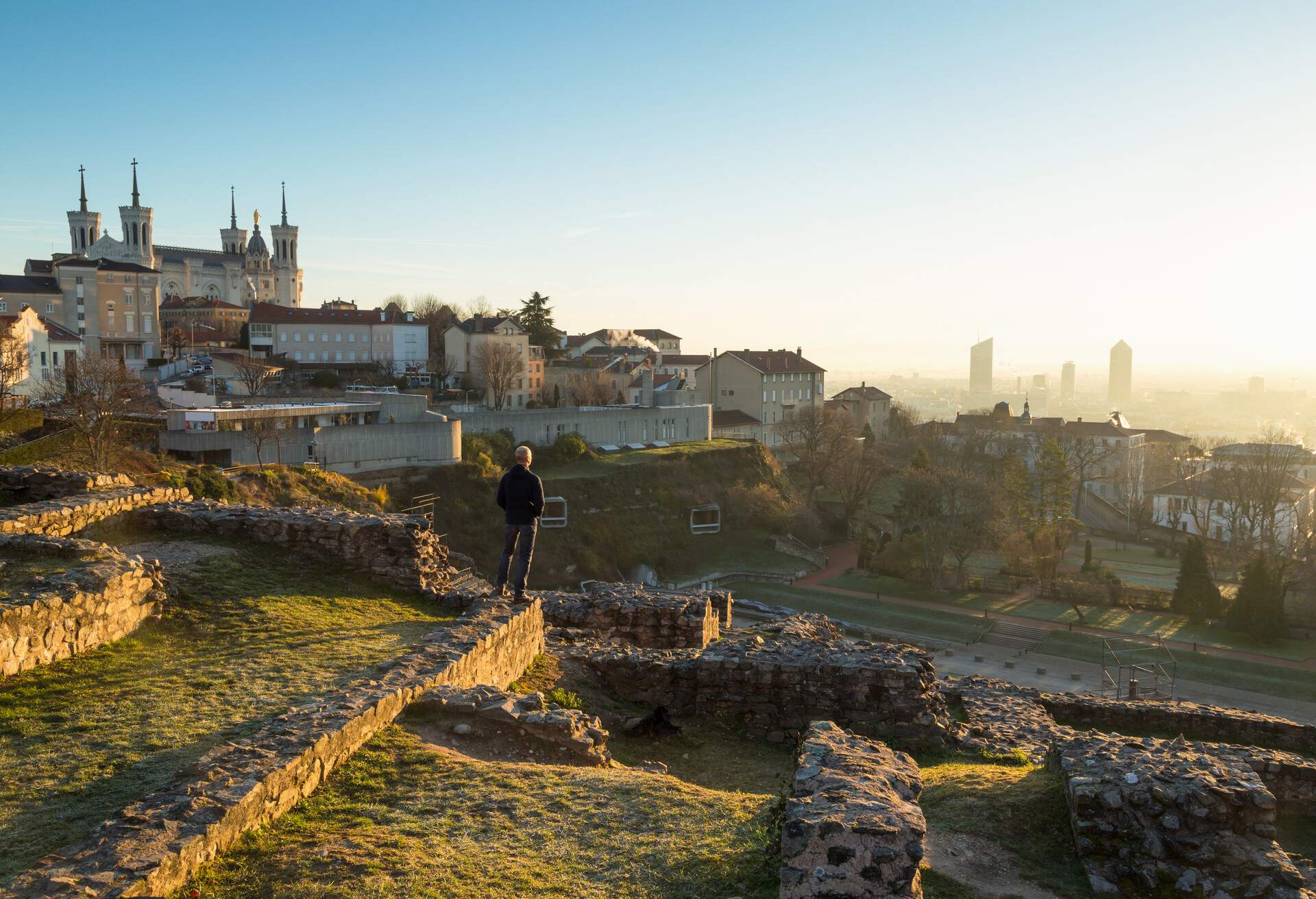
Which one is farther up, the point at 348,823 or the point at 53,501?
the point at 53,501

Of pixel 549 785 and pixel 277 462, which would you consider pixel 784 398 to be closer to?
pixel 277 462

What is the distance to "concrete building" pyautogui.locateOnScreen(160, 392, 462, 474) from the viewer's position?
1383 inches

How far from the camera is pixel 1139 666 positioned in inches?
1048

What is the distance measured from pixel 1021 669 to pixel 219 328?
291 ft

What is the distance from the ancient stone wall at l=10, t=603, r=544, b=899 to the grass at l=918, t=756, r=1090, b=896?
15.0 feet

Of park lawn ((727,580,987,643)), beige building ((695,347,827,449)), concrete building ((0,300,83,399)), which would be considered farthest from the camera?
beige building ((695,347,827,449))

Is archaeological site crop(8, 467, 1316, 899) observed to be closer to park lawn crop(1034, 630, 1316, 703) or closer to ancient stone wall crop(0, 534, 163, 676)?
ancient stone wall crop(0, 534, 163, 676)

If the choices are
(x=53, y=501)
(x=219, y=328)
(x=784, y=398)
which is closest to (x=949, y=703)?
(x=53, y=501)

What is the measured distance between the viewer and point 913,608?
38062mm

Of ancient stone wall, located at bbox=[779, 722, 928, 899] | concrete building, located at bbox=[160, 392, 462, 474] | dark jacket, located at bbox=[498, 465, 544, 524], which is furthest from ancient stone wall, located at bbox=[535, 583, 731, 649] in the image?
concrete building, located at bbox=[160, 392, 462, 474]

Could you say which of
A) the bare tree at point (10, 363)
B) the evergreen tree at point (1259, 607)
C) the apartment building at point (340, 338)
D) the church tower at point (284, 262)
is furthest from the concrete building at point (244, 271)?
the evergreen tree at point (1259, 607)

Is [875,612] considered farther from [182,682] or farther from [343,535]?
[182,682]

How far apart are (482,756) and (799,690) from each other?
16.6 feet

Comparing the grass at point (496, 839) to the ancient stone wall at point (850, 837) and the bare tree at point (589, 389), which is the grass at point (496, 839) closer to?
the ancient stone wall at point (850, 837)
